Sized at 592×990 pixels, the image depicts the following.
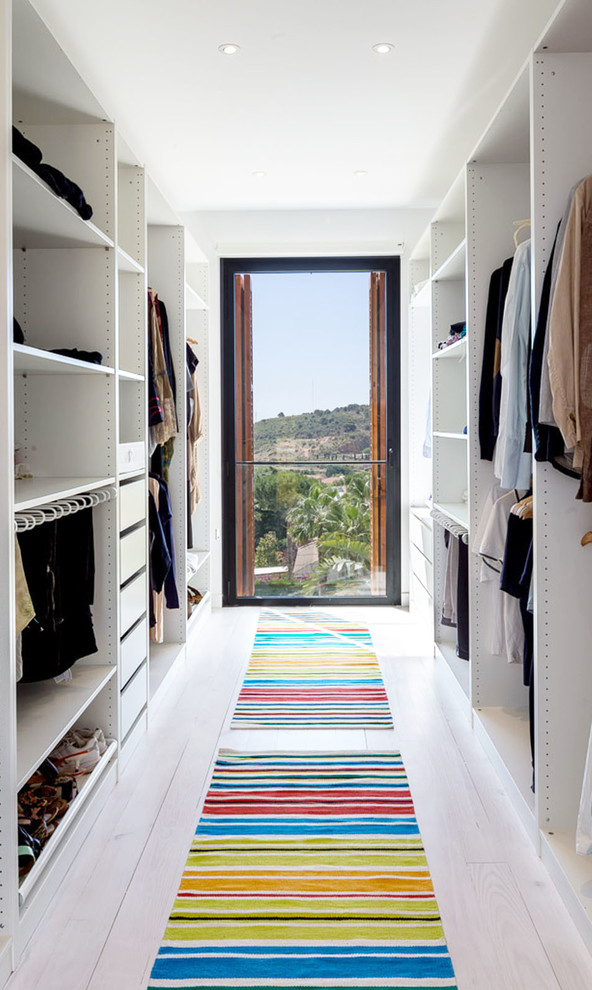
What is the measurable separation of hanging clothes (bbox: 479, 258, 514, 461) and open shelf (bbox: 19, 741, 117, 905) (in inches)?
66.5

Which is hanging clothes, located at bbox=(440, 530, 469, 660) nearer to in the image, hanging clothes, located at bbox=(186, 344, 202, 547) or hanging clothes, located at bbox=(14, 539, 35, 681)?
hanging clothes, located at bbox=(186, 344, 202, 547)

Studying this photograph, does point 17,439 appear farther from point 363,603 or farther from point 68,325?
point 363,603

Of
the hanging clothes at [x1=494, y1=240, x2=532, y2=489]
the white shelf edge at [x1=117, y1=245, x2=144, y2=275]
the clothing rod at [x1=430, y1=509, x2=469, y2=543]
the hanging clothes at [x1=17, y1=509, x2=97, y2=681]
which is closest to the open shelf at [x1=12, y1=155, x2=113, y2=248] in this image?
the white shelf edge at [x1=117, y1=245, x2=144, y2=275]

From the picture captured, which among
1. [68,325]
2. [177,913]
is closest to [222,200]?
[68,325]

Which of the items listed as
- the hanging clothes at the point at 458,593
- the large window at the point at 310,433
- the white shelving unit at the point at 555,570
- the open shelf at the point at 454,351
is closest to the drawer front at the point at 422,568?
the large window at the point at 310,433

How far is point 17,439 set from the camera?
99.7 inches

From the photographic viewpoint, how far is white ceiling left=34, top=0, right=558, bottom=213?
104 inches

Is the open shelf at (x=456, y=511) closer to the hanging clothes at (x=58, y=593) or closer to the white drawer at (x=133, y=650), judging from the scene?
the white drawer at (x=133, y=650)

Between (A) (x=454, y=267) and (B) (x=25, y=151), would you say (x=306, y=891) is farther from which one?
(A) (x=454, y=267)

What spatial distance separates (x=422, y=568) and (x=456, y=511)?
48.9 inches

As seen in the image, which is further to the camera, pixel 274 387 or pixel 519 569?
pixel 274 387

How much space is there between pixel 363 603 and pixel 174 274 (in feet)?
8.46

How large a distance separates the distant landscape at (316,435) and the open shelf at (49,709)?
294cm

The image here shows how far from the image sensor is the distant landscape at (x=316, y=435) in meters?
5.34
